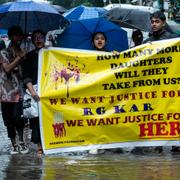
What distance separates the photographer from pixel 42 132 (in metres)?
7.45

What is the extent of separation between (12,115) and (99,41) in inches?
59.6

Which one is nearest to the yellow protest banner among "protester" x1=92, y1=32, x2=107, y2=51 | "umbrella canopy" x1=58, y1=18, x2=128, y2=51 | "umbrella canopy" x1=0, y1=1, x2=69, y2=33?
"protester" x1=92, y1=32, x2=107, y2=51

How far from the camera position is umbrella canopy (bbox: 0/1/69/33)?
7.95 meters

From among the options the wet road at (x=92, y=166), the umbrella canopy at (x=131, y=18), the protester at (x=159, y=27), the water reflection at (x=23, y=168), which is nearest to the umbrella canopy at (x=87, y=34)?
the protester at (x=159, y=27)

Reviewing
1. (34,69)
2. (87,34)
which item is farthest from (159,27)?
(34,69)

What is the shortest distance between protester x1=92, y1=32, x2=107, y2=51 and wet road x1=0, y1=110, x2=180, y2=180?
1410mm

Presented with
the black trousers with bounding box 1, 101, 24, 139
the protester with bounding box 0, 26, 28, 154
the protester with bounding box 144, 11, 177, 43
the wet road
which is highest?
the protester with bounding box 144, 11, 177, 43

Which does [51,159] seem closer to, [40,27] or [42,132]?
[42,132]

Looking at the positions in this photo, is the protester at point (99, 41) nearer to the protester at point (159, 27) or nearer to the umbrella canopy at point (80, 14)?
the protester at point (159, 27)

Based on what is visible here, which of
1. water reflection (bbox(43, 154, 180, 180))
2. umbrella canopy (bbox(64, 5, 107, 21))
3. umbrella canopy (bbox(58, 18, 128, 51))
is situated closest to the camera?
water reflection (bbox(43, 154, 180, 180))

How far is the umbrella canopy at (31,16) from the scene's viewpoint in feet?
26.1

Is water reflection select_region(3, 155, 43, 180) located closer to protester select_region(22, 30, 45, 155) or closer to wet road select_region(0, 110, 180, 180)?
wet road select_region(0, 110, 180, 180)

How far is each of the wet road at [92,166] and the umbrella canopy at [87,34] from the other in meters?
1.58

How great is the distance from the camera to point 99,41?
7.82 m
